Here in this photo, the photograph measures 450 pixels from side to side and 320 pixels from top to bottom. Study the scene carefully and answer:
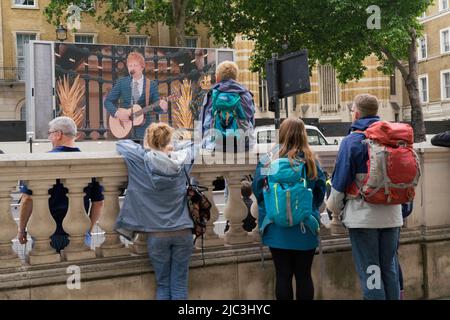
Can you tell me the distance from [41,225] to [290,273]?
1.90 meters

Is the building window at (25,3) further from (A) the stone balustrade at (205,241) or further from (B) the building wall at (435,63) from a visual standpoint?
(A) the stone balustrade at (205,241)

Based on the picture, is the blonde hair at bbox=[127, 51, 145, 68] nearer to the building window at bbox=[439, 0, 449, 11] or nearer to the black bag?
the black bag

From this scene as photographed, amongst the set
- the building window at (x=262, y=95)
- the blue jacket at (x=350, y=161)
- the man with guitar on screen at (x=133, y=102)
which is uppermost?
the building window at (x=262, y=95)

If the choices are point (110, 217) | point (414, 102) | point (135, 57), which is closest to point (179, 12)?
point (135, 57)

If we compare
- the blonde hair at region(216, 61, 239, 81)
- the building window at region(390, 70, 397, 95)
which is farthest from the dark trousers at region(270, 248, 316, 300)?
the building window at region(390, 70, 397, 95)

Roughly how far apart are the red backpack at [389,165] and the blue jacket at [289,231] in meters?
0.35

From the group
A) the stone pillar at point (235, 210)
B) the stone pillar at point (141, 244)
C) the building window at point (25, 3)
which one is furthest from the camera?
the building window at point (25, 3)

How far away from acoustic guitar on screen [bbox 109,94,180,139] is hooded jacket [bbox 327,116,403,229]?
41.0 feet

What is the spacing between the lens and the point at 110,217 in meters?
4.49

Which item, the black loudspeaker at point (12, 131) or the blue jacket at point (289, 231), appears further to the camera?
the black loudspeaker at point (12, 131)

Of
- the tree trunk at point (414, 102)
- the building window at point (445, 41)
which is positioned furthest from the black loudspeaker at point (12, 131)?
the building window at point (445, 41)

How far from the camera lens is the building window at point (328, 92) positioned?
42.2 metres

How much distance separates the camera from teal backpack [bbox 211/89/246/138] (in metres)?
5.00

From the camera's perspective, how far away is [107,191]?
4453 millimetres
